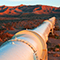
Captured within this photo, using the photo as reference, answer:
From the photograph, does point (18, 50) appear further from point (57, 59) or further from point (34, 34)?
point (57, 59)

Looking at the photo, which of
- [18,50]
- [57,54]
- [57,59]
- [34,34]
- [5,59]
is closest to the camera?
[5,59]

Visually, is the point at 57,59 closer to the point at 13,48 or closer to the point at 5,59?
the point at 13,48

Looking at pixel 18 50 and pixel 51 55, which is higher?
pixel 18 50

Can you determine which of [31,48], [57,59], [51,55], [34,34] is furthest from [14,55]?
[51,55]

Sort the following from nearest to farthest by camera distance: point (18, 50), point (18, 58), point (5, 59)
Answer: point (5, 59) → point (18, 58) → point (18, 50)

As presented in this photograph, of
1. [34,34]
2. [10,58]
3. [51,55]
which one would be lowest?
[51,55]

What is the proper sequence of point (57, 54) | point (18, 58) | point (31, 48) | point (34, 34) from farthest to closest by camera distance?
point (57, 54) → point (34, 34) → point (31, 48) → point (18, 58)

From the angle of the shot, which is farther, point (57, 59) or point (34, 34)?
point (57, 59)

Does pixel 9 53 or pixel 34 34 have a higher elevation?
pixel 9 53

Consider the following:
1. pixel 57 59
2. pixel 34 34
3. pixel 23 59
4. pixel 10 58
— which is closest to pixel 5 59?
pixel 10 58
